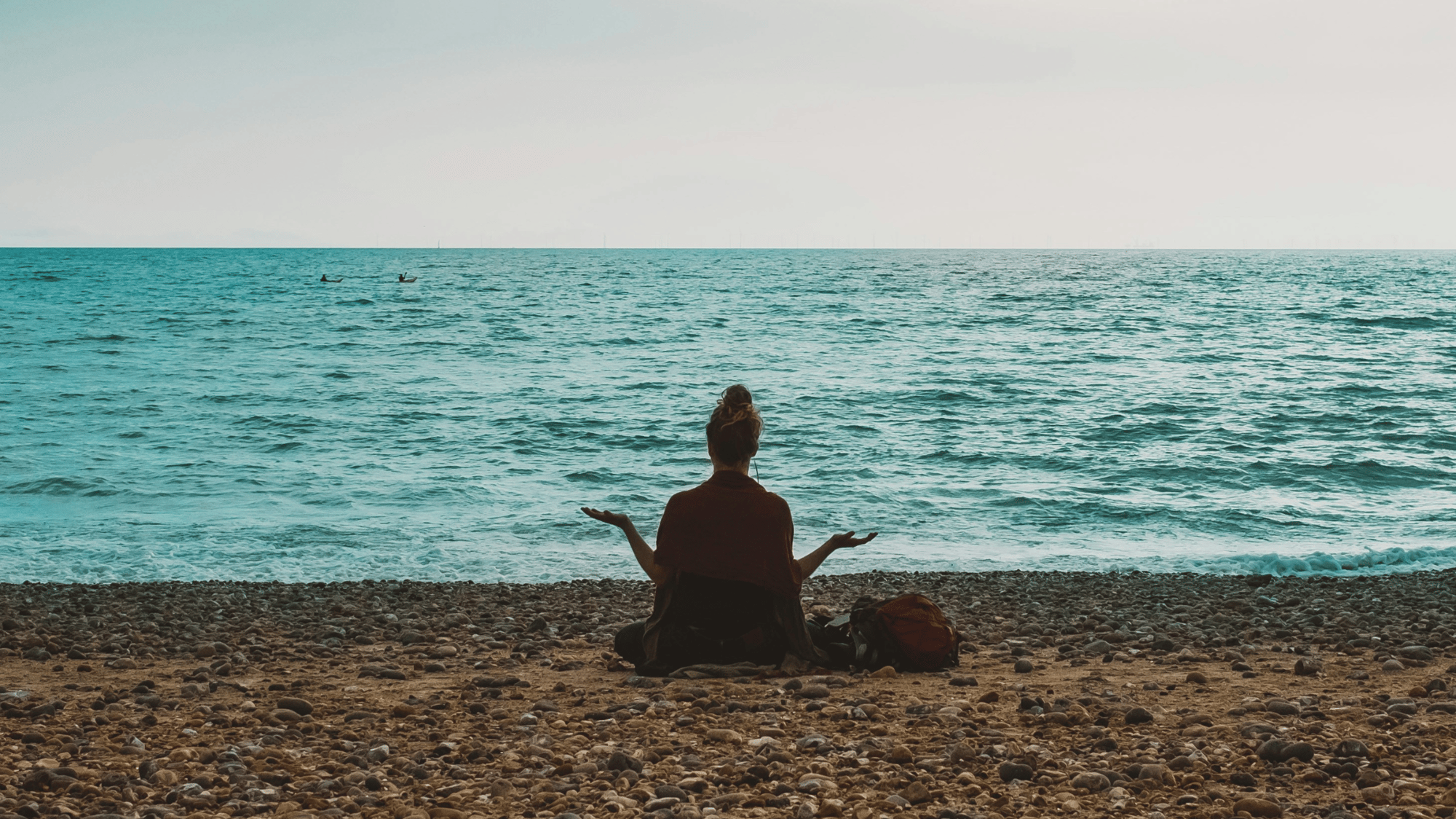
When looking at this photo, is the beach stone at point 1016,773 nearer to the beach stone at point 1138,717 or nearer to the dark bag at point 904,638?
the beach stone at point 1138,717

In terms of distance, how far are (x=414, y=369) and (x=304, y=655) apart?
25.2 meters

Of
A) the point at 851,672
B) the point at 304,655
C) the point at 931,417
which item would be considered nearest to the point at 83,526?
the point at 304,655

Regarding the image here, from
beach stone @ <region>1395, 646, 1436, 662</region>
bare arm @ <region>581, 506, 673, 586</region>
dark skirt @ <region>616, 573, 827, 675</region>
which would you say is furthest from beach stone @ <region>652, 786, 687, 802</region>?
beach stone @ <region>1395, 646, 1436, 662</region>

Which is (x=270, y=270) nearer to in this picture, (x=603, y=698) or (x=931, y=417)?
(x=931, y=417)

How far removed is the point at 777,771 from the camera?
421cm

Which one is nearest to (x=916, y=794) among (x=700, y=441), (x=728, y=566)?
(x=728, y=566)

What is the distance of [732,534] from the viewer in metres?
5.72

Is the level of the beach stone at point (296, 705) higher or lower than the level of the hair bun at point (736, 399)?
lower

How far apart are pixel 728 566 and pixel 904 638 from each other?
1267mm

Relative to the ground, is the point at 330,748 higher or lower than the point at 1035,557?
higher

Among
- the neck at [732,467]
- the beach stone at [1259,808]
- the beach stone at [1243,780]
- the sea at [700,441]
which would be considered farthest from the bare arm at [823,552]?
the sea at [700,441]

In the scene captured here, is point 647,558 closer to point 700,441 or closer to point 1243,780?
point 1243,780

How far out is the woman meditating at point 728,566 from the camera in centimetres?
566

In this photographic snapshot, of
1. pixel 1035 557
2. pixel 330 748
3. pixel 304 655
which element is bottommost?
pixel 1035 557
